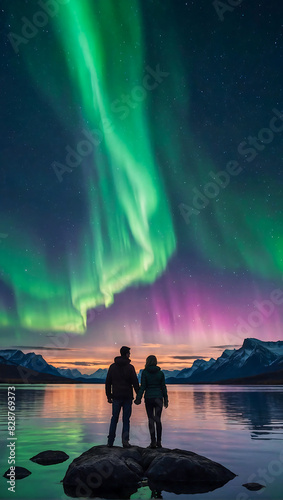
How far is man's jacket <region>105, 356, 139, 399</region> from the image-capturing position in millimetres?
14305

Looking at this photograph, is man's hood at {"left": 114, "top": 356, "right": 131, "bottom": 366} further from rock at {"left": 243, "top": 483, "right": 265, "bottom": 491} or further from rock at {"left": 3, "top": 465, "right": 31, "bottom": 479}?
rock at {"left": 243, "top": 483, "right": 265, "bottom": 491}

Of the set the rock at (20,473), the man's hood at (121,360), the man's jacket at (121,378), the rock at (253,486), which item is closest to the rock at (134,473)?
the rock at (253,486)

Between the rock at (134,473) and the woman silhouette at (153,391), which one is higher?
the woman silhouette at (153,391)

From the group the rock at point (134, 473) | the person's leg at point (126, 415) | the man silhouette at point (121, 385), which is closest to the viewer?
the rock at point (134, 473)

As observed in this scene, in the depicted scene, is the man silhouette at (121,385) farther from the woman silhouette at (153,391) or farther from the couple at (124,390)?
the woman silhouette at (153,391)

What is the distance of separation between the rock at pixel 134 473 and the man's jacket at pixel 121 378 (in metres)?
1.77

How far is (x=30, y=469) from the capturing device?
1524cm

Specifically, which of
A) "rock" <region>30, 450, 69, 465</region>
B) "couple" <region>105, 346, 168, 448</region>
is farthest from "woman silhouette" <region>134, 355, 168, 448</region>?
"rock" <region>30, 450, 69, 465</region>

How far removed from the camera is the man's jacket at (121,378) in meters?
14.3

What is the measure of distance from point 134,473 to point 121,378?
116 inches

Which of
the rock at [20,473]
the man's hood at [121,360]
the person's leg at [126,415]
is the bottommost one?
the rock at [20,473]

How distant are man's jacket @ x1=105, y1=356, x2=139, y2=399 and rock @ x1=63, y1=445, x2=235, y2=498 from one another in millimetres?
1774

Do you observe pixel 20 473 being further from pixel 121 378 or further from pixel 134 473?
pixel 121 378

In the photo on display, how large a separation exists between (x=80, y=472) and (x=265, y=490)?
5.46 metres
